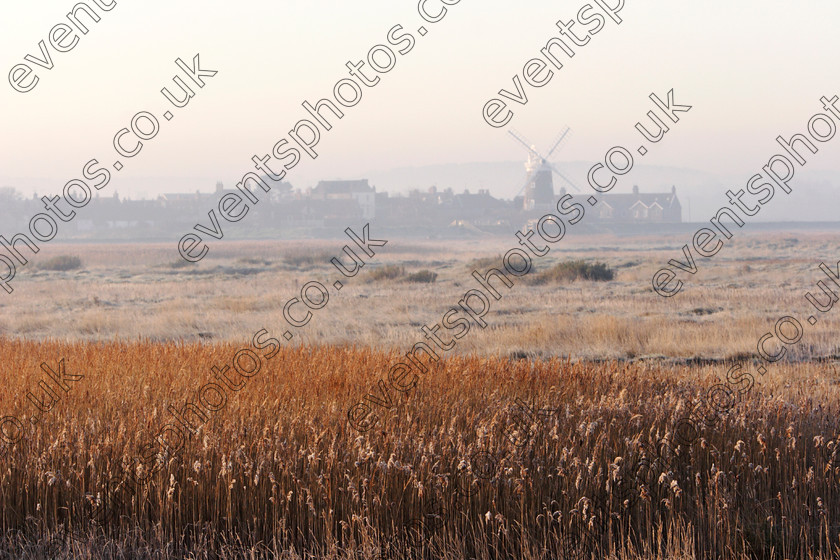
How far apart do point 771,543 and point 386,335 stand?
11187 mm

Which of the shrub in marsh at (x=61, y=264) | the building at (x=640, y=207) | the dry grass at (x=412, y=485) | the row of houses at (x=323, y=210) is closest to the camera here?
the dry grass at (x=412, y=485)

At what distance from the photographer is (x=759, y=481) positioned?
5730mm

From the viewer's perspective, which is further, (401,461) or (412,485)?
(401,461)

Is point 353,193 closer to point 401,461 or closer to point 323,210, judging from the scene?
point 323,210

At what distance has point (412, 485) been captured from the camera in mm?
5195

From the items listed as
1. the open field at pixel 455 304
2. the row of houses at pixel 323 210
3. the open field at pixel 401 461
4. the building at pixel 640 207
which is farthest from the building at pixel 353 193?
the open field at pixel 401 461

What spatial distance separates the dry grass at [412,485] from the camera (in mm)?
4871

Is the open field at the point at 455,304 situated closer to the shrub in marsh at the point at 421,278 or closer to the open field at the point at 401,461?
the shrub in marsh at the point at 421,278

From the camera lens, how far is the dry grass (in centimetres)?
487

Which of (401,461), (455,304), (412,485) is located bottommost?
(412,485)

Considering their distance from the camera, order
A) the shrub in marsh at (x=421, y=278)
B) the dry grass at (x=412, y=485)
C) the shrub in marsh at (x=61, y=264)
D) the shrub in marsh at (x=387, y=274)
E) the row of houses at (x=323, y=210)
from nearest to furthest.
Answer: the dry grass at (x=412, y=485) < the shrub in marsh at (x=421, y=278) < the shrub in marsh at (x=387, y=274) < the shrub in marsh at (x=61, y=264) < the row of houses at (x=323, y=210)

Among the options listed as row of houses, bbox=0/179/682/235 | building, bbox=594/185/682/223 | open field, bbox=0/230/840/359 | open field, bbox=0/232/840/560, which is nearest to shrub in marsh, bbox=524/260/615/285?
open field, bbox=0/230/840/359

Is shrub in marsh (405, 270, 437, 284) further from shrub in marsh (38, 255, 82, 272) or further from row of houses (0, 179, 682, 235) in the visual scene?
row of houses (0, 179, 682, 235)

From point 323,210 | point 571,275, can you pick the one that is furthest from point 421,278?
point 323,210
